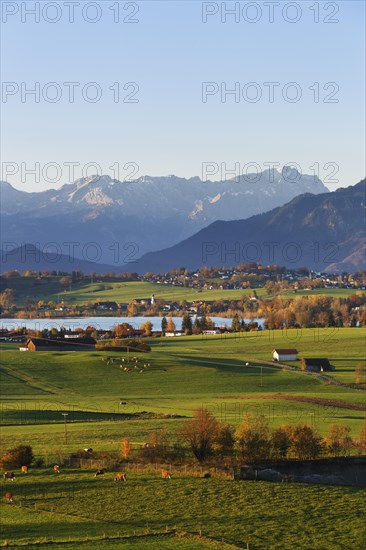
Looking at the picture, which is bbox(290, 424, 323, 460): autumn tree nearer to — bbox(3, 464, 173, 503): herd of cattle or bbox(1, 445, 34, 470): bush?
bbox(3, 464, 173, 503): herd of cattle

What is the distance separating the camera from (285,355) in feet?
398

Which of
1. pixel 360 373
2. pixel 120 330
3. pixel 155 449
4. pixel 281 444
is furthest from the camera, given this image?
pixel 120 330

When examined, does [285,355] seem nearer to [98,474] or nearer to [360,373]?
[360,373]

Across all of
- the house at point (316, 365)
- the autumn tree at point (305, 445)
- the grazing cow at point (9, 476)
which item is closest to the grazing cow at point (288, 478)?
the autumn tree at point (305, 445)

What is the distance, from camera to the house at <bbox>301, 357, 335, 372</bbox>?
10869 cm

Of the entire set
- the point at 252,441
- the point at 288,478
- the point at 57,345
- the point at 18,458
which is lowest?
the point at 288,478

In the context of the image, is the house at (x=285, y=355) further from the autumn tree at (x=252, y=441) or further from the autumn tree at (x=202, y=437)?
the autumn tree at (x=202, y=437)

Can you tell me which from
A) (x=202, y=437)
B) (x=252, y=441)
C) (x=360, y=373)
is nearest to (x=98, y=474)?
(x=202, y=437)

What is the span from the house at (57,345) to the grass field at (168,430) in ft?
22.5

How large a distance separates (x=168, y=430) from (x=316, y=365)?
4751 cm

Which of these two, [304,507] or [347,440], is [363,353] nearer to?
[347,440]

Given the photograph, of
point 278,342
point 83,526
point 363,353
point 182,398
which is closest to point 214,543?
point 83,526

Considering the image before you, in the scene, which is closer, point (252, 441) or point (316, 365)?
point (252, 441)

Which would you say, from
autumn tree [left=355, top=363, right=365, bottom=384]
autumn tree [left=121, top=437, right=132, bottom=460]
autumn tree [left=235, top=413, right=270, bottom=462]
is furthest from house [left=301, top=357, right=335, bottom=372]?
autumn tree [left=121, top=437, right=132, bottom=460]
